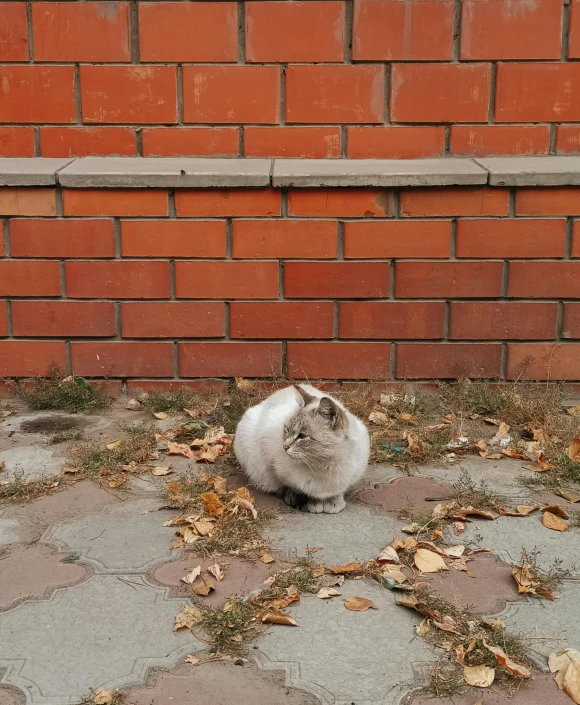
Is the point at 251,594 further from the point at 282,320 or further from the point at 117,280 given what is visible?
the point at 117,280

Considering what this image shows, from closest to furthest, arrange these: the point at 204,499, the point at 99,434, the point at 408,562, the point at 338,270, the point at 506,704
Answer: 1. the point at 506,704
2. the point at 408,562
3. the point at 204,499
4. the point at 99,434
5. the point at 338,270

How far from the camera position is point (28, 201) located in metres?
4.43

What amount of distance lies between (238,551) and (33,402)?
199 cm

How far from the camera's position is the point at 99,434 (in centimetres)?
423

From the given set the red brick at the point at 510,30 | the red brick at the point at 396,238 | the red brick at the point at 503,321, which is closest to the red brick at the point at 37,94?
the red brick at the point at 396,238

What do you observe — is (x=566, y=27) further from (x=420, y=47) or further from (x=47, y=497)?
(x=47, y=497)

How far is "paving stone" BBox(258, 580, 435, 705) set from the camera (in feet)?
7.57

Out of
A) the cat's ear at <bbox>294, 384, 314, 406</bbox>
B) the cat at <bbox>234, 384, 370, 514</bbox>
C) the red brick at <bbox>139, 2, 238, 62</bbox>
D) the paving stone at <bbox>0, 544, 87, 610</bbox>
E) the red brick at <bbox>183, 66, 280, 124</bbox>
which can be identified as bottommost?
the paving stone at <bbox>0, 544, 87, 610</bbox>

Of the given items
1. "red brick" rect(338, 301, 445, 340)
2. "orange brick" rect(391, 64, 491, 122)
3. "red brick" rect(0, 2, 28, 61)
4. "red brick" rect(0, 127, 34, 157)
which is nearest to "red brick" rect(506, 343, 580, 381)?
"red brick" rect(338, 301, 445, 340)

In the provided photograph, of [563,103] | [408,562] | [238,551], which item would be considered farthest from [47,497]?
[563,103]

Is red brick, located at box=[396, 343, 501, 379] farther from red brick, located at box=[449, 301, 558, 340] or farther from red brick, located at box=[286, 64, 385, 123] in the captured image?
red brick, located at box=[286, 64, 385, 123]

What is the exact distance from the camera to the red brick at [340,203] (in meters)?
4.39

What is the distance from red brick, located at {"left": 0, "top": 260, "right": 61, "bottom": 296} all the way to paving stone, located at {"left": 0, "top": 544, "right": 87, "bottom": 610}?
183 cm

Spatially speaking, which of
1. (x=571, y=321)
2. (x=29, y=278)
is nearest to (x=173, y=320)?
(x=29, y=278)
